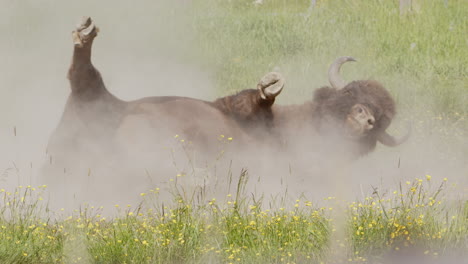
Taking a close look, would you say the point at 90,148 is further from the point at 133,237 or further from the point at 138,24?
the point at 138,24

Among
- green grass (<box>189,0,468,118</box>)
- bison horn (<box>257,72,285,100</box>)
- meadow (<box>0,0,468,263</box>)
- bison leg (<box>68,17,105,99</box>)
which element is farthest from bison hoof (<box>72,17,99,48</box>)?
green grass (<box>189,0,468,118</box>)

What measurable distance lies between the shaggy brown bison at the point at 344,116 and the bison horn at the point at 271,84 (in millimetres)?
640

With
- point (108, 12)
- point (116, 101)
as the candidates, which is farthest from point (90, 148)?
point (108, 12)

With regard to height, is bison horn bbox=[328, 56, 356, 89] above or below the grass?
above

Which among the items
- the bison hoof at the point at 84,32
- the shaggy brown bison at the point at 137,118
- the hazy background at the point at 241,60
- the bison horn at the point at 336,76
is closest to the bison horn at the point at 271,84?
the shaggy brown bison at the point at 137,118

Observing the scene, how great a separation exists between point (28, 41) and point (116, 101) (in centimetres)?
732

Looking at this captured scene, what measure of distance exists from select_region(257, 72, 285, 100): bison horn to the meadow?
71 centimetres

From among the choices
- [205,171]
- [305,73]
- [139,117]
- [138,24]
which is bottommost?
[205,171]

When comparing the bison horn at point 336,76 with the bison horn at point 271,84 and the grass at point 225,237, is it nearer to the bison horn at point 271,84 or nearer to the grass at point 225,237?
the bison horn at point 271,84

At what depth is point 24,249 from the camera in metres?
5.25

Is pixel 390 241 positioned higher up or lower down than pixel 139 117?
lower down

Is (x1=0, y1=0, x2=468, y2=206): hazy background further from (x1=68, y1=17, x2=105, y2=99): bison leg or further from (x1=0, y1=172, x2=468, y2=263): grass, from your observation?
(x1=0, y1=172, x2=468, y2=263): grass

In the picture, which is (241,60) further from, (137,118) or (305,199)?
(305,199)

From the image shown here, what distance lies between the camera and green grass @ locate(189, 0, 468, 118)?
11.3 meters
